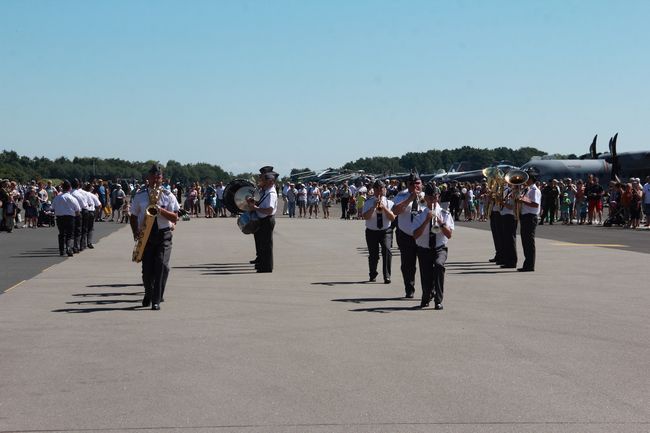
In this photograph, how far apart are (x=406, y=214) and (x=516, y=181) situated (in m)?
5.33

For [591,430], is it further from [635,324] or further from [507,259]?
[507,259]

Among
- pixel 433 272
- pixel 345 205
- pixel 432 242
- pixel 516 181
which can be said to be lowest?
pixel 433 272

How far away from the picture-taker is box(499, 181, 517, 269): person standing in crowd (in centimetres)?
1775

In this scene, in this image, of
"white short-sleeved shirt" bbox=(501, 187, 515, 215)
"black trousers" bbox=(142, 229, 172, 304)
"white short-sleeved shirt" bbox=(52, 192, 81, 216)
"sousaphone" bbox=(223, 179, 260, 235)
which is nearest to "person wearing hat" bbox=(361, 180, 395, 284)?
"sousaphone" bbox=(223, 179, 260, 235)

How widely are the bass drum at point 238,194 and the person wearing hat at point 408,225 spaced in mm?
4999

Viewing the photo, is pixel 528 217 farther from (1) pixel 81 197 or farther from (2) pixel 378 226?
(1) pixel 81 197

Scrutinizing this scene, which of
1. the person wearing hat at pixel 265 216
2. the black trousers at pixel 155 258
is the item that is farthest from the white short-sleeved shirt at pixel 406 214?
A: the person wearing hat at pixel 265 216

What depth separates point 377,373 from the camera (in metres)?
7.84

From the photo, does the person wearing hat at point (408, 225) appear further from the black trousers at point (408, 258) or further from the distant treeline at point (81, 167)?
the distant treeline at point (81, 167)

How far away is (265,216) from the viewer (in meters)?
17.2

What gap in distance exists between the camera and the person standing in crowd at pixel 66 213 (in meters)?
20.3

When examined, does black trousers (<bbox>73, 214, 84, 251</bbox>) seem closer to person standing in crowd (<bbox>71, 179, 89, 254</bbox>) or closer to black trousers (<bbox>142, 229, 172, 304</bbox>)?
person standing in crowd (<bbox>71, 179, 89, 254</bbox>)

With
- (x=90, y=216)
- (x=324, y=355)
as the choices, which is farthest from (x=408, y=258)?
(x=90, y=216)

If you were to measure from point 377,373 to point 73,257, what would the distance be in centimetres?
1368
